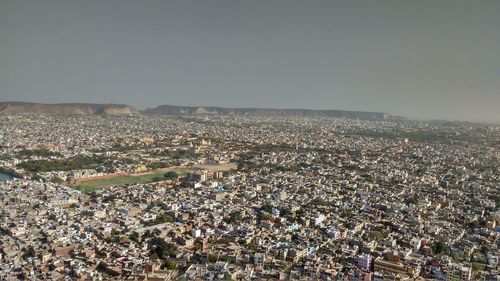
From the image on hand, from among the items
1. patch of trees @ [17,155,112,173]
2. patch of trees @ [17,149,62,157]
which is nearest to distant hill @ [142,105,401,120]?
patch of trees @ [17,149,62,157]

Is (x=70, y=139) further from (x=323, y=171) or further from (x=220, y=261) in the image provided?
(x=220, y=261)

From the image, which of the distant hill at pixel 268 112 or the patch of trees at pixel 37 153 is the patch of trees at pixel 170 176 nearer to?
the patch of trees at pixel 37 153

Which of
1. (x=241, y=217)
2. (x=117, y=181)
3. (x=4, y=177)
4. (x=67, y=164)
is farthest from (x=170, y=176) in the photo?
(x=241, y=217)

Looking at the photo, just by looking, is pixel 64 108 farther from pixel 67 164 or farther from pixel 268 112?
pixel 67 164

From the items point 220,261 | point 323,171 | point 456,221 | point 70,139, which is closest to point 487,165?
point 323,171

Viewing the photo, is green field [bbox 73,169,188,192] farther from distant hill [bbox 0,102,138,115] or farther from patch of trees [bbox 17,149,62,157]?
distant hill [bbox 0,102,138,115]
